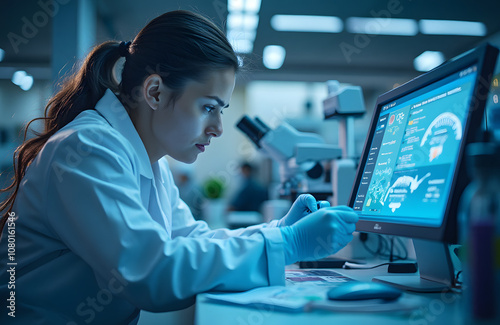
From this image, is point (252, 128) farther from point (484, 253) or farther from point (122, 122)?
point (484, 253)

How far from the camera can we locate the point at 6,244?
88cm

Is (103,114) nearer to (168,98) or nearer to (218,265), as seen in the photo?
(168,98)

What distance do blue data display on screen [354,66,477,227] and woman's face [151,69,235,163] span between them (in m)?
0.42

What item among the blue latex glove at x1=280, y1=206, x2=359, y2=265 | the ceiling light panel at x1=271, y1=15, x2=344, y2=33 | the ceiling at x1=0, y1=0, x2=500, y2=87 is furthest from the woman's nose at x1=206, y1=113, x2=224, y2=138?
the ceiling light panel at x1=271, y1=15, x2=344, y2=33

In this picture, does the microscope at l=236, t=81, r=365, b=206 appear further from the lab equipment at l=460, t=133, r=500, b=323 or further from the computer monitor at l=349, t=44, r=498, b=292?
the lab equipment at l=460, t=133, r=500, b=323

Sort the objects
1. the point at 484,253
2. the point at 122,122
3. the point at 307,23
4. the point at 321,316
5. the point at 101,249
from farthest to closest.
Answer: the point at 307,23 → the point at 122,122 → the point at 101,249 → the point at 321,316 → the point at 484,253

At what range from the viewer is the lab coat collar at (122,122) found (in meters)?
0.99

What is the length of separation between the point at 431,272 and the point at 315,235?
274 millimetres

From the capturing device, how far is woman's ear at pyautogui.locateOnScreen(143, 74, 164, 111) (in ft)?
3.31

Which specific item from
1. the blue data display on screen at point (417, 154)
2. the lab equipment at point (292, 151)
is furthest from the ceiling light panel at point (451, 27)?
the blue data display on screen at point (417, 154)

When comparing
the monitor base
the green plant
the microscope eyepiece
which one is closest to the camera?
the monitor base

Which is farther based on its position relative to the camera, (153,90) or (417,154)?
(153,90)

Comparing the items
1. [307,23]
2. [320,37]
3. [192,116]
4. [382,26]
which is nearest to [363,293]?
[192,116]

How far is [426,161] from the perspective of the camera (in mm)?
743
